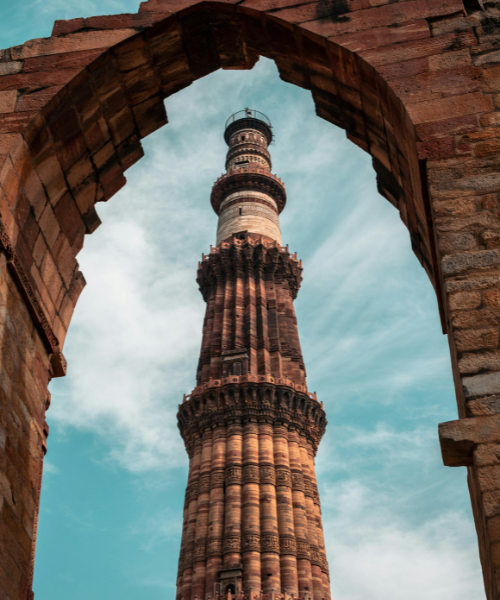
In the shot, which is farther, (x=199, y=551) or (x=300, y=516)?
(x=300, y=516)

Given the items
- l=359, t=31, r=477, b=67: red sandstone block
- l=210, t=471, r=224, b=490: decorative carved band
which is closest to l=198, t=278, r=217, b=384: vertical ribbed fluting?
l=210, t=471, r=224, b=490: decorative carved band

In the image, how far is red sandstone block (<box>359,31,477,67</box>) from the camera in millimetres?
4406

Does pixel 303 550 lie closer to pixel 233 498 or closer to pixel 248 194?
pixel 233 498

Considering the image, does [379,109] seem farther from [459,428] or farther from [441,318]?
[459,428]

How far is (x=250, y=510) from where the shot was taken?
64.2 ft

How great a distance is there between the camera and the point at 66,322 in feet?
17.7

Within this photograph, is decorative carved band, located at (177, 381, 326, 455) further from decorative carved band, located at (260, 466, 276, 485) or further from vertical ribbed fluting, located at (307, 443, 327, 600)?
decorative carved band, located at (260, 466, 276, 485)

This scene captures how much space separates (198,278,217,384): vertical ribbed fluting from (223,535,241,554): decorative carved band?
628cm

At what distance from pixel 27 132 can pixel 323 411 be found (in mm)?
20101

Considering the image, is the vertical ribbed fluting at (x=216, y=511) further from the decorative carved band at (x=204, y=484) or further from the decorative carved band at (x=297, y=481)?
the decorative carved band at (x=297, y=481)

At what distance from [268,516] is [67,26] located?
16.6m

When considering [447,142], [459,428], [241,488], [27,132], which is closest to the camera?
[459,428]

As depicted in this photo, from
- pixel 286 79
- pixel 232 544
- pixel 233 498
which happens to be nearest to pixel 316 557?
pixel 232 544

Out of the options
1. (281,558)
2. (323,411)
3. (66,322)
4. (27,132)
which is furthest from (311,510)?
(27,132)
